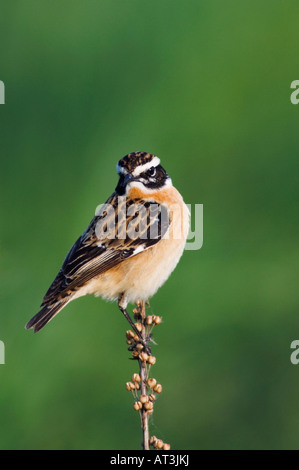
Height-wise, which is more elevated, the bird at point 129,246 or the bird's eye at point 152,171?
the bird's eye at point 152,171

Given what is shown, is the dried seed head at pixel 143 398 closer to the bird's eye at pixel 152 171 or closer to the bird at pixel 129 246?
the bird at pixel 129 246

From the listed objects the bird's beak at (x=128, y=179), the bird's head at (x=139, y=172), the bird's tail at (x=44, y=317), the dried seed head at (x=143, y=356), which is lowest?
the dried seed head at (x=143, y=356)

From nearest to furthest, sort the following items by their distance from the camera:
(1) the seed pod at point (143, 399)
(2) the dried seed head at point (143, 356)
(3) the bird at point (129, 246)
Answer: (1) the seed pod at point (143, 399) → (2) the dried seed head at point (143, 356) → (3) the bird at point (129, 246)

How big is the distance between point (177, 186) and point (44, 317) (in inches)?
115

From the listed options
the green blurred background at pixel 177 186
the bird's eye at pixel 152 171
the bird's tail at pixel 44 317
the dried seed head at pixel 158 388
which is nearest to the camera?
the dried seed head at pixel 158 388

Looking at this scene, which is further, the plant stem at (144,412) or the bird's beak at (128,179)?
the bird's beak at (128,179)

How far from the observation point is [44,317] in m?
5.10

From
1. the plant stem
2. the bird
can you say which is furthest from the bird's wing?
the plant stem

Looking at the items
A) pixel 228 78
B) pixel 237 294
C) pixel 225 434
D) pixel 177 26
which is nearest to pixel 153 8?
pixel 177 26

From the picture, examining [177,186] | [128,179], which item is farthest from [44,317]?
[177,186]

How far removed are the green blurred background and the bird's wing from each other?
151 centimetres

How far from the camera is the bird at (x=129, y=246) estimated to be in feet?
17.3

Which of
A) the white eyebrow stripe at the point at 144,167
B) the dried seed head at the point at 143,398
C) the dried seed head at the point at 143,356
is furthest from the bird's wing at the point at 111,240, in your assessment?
the dried seed head at the point at 143,398

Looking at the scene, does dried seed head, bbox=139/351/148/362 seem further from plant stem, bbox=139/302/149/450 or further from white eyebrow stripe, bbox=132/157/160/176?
white eyebrow stripe, bbox=132/157/160/176
